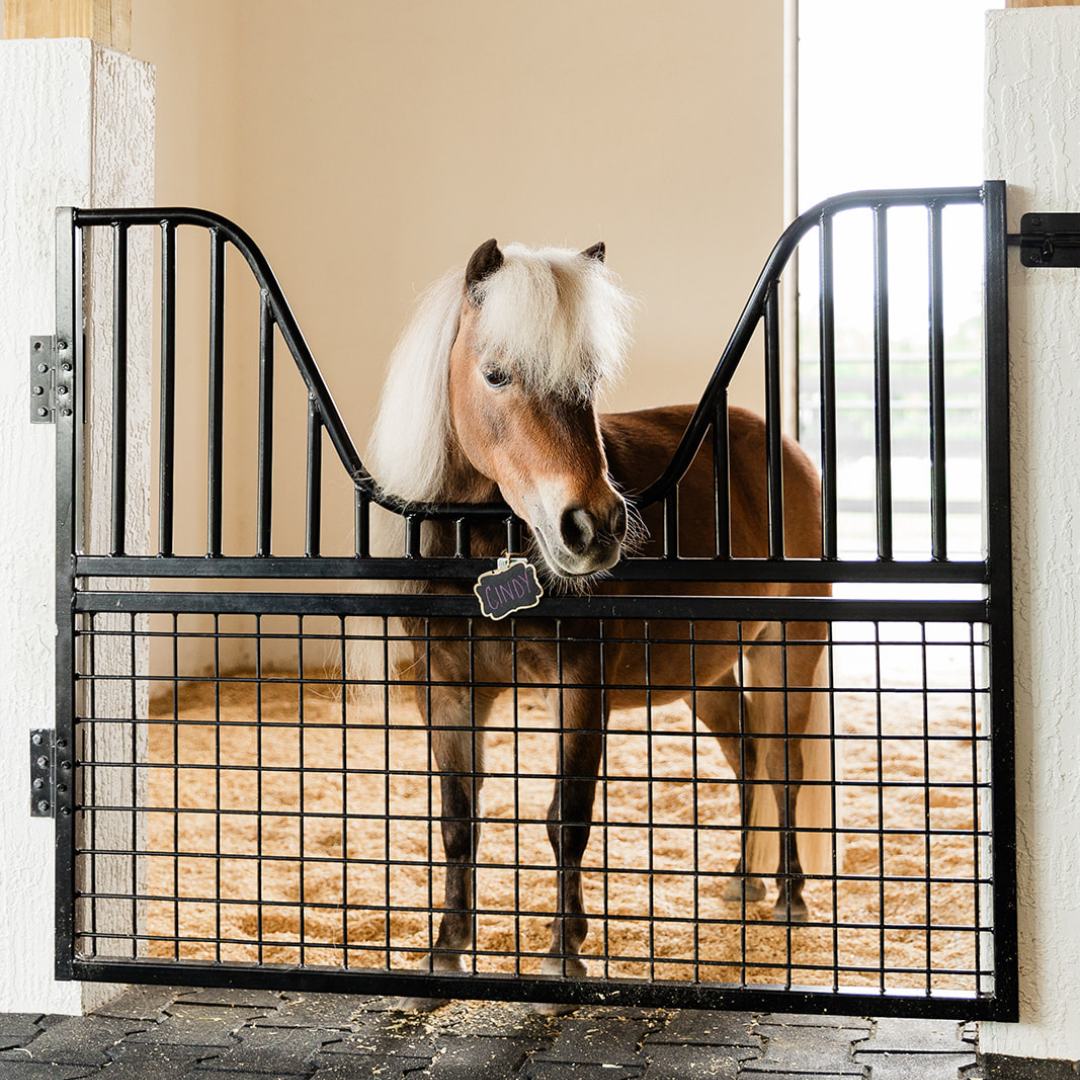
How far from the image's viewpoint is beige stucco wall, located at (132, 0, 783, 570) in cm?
587

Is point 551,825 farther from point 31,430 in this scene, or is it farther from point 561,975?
point 31,430

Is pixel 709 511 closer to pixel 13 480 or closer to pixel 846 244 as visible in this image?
pixel 13 480

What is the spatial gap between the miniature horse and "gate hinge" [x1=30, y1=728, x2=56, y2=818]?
1.80ft

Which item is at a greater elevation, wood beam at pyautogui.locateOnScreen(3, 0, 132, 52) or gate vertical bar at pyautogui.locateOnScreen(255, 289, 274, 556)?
wood beam at pyautogui.locateOnScreen(3, 0, 132, 52)

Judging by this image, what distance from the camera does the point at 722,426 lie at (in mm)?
1770

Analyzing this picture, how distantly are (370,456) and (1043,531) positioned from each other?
104 cm

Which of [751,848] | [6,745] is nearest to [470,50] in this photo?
[751,848]

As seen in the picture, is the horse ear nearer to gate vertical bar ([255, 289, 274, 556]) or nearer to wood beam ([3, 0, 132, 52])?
gate vertical bar ([255, 289, 274, 556])

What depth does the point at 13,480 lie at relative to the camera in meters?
1.95

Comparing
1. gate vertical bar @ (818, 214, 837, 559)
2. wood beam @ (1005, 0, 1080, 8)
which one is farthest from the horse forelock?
wood beam @ (1005, 0, 1080, 8)

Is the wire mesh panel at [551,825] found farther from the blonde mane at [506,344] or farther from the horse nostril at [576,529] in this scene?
the blonde mane at [506,344]

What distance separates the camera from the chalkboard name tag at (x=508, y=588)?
1.76m

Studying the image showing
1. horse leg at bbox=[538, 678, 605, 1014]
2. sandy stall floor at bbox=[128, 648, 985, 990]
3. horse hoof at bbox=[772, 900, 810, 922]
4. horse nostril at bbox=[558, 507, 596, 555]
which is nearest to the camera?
horse nostril at bbox=[558, 507, 596, 555]

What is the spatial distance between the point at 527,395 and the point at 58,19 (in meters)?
0.99
